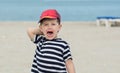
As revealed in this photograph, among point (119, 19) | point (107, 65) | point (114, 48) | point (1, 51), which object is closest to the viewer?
point (107, 65)

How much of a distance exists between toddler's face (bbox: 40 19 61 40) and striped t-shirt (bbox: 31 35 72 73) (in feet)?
0.21

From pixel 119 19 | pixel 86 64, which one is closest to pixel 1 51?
pixel 86 64

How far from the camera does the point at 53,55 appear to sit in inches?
170

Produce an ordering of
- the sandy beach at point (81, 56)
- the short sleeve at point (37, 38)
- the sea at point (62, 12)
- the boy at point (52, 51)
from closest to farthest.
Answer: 1. the boy at point (52, 51)
2. the short sleeve at point (37, 38)
3. the sandy beach at point (81, 56)
4. the sea at point (62, 12)

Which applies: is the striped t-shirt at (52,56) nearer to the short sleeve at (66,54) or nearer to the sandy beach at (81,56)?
the short sleeve at (66,54)

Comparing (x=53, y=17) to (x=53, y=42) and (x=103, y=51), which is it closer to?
(x=53, y=42)

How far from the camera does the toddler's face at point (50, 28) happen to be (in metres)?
4.31

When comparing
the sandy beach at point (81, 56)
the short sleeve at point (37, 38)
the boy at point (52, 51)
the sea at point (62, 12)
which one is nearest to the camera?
the boy at point (52, 51)

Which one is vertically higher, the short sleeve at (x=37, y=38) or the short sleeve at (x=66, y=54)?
the short sleeve at (x=37, y=38)

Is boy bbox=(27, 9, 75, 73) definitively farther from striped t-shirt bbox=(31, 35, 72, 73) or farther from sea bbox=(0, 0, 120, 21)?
sea bbox=(0, 0, 120, 21)

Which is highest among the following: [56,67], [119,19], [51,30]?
[51,30]

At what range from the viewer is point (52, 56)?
432cm

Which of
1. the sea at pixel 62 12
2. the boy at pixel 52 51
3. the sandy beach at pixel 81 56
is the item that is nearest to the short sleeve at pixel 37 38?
the boy at pixel 52 51

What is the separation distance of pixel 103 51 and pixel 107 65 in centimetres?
251
